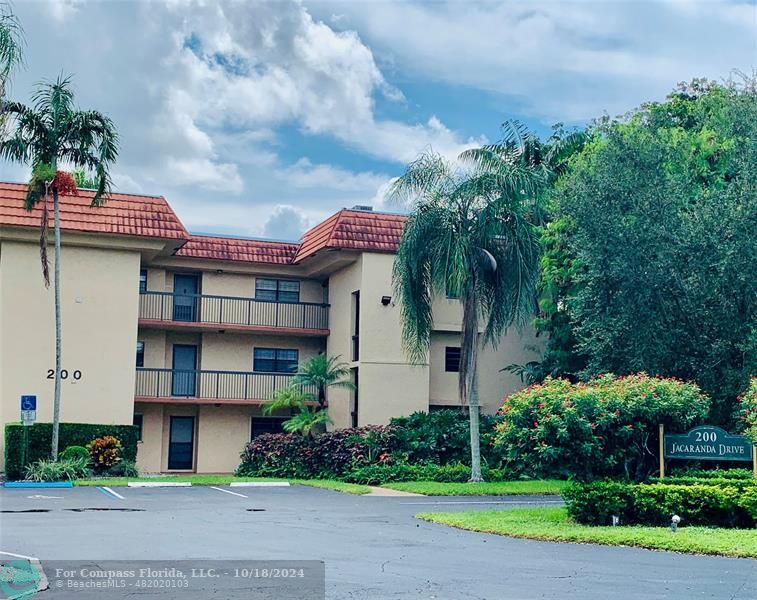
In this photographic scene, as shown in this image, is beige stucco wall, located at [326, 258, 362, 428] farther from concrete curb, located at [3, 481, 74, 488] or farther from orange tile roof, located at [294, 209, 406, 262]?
concrete curb, located at [3, 481, 74, 488]

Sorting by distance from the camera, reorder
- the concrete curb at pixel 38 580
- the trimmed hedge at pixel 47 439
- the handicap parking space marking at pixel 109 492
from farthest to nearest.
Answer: the trimmed hedge at pixel 47 439
the handicap parking space marking at pixel 109 492
the concrete curb at pixel 38 580

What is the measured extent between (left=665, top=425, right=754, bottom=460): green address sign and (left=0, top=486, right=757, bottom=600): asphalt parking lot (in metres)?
4.38

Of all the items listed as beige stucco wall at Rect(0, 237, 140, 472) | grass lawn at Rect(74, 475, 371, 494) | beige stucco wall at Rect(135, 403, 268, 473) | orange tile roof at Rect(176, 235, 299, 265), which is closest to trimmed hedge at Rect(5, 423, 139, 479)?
beige stucco wall at Rect(0, 237, 140, 472)

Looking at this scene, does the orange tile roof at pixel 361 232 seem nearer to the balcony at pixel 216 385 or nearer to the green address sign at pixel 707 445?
the balcony at pixel 216 385

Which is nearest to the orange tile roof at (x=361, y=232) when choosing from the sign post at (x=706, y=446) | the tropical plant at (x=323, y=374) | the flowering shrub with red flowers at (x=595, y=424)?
the tropical plant at (x=323, y=374)

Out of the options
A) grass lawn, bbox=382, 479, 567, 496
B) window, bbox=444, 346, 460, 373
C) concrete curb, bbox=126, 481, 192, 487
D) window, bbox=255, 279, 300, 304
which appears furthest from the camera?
window, bbox=255, 279, 300, 304

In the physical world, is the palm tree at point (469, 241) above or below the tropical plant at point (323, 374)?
above

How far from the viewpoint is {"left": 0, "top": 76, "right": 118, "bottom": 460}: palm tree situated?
28.2m

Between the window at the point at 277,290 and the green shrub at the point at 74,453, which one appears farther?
the window at the point at 277,290

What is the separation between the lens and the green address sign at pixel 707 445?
18938 mm

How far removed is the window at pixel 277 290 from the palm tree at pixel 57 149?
828 centimetres

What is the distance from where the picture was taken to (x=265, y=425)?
116 feet

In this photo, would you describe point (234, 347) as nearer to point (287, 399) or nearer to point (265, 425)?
point (265, 425)

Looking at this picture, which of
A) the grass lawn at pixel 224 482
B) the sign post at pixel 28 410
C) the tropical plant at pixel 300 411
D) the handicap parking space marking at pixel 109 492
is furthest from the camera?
Result: the tropical plant at pixel 300 411
